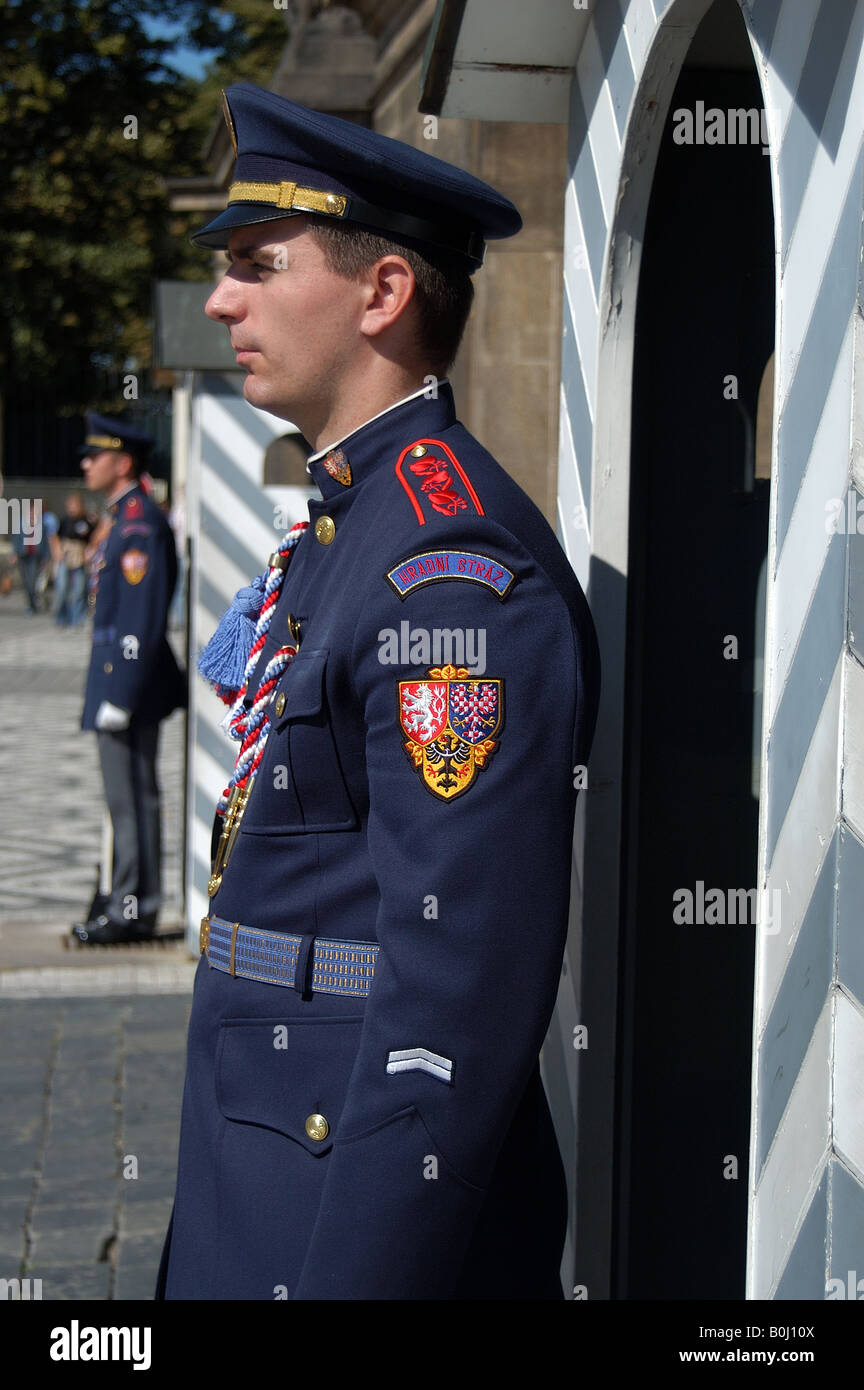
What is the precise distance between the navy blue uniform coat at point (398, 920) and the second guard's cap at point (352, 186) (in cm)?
21

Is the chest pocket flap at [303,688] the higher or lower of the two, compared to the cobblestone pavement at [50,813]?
lower

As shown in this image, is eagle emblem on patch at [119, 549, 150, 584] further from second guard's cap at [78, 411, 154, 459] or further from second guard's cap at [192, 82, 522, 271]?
second guard's cap at [192, 82, 522, 271]

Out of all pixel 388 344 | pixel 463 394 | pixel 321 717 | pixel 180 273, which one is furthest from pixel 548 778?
pixel 180 273

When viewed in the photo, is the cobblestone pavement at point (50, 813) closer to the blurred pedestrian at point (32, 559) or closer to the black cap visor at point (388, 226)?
the black cap visor at point (388, 226)

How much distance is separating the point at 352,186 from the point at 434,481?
1.26 ft

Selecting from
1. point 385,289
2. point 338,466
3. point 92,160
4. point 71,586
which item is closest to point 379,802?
point 338,466

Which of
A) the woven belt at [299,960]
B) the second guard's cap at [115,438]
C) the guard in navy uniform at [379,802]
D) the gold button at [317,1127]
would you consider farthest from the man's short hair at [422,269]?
the second guard's cap at [115,438]

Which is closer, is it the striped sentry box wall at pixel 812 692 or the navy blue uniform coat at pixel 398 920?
the striped sentry box wall at pixel 812 692

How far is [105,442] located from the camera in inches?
303

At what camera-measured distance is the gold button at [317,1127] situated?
1.94 meters

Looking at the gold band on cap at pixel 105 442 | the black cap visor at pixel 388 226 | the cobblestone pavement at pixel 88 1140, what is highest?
the gold band on cap at pixel 105 442

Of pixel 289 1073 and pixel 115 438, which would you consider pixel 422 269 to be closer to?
pixel 289 1073

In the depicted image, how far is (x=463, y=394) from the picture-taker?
665cm
